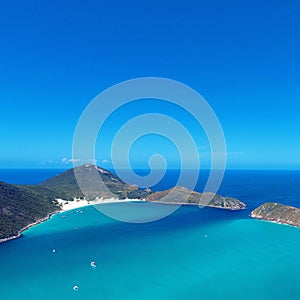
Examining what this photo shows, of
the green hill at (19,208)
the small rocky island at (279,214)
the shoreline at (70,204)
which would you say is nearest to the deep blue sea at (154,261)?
the shoreline at (70,204)

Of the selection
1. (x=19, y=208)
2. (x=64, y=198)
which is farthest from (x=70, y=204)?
(x=19, y=208)

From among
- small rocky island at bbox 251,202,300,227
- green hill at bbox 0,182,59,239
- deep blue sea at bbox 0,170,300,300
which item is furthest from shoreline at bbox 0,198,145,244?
small rocky island at bbox 251,202,300,227

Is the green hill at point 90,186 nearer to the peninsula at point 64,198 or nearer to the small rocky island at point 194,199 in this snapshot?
the peninsula at point 64,198

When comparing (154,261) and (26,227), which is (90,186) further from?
(154,261)

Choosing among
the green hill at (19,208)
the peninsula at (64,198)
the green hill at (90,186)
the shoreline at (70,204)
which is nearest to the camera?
the green hill at (19,208)

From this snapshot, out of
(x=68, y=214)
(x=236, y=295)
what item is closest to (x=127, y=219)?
(x=68, y=214)
